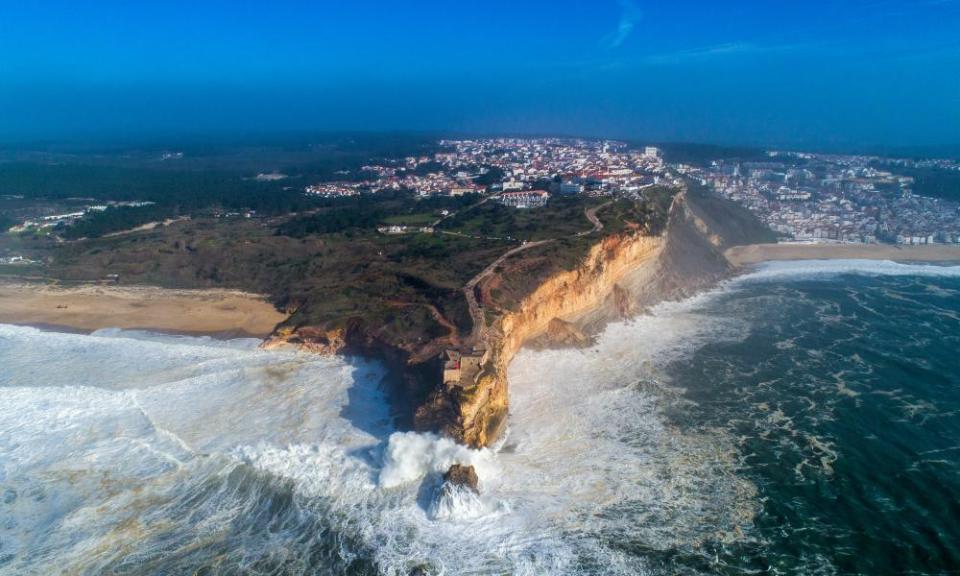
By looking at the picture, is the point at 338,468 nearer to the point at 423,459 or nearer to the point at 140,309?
the point at 423,459

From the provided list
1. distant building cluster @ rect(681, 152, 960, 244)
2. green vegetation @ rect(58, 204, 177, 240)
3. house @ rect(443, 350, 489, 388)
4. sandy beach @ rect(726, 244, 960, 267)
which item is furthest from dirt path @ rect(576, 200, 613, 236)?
green vegetation @ rect(58, 204, 177, 240)

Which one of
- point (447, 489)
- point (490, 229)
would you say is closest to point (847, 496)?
point (447, 489)

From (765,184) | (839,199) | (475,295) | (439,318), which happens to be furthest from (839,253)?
(439,318)

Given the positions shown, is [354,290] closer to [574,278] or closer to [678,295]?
[574,278]

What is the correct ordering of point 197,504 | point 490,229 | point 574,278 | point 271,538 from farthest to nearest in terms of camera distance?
point 490,229 < point 574,278 < point 197,504 < point 271,538

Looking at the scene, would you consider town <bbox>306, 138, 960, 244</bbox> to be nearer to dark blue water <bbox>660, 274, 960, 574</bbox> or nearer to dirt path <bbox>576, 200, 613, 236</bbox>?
dirt path <bbox>576, 200, 613, 236</bbox>

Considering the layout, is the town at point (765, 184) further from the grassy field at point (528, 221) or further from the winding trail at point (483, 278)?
the winding trail at point (483, 278)
